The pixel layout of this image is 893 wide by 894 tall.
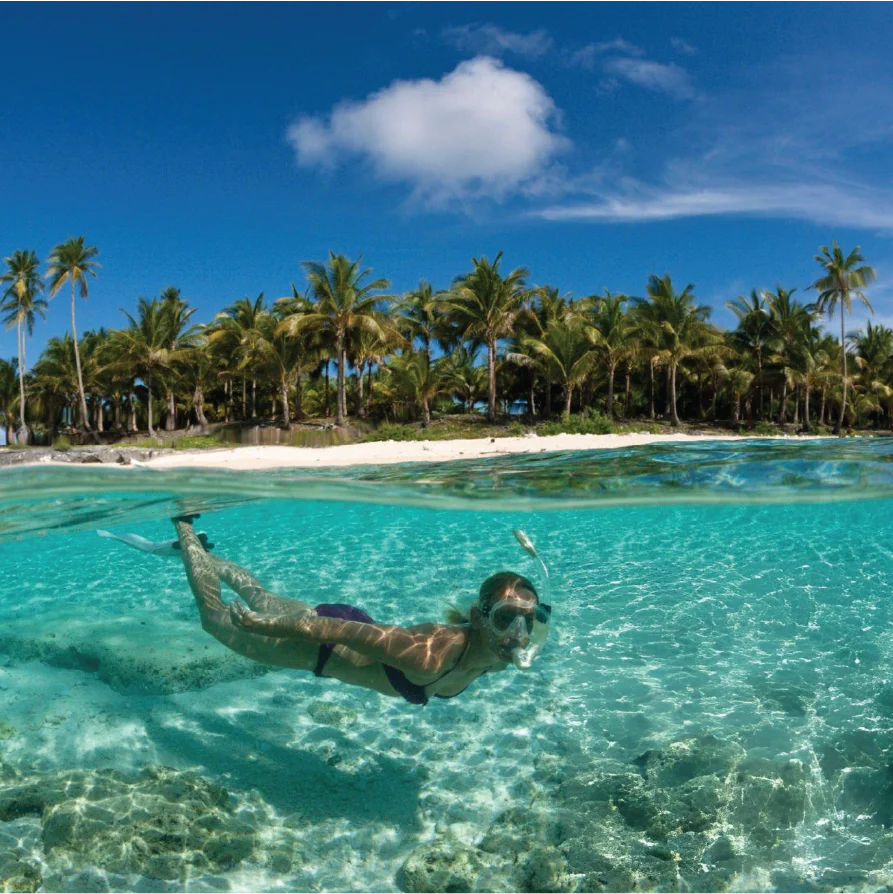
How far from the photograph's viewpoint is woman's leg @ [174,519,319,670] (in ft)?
17.0

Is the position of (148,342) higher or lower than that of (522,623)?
higher

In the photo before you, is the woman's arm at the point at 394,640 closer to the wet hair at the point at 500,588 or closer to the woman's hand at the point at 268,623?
the woman's hand at the point at 268,623

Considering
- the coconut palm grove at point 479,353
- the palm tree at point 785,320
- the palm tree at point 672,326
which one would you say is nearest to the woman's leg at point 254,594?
the coconut palm grove at point 479,353

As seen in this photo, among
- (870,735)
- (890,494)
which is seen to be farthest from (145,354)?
(870,735)

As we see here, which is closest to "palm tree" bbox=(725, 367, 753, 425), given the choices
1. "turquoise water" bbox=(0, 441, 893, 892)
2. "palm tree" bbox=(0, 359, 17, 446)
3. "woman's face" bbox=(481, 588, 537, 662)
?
"turquoise water" bbox=(0, 441, 893, 892)

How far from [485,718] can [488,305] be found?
36.2 metres

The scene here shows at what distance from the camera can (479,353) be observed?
55.4 meters

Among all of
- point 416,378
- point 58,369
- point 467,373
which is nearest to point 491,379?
point 416,378

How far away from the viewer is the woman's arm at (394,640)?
4461mm

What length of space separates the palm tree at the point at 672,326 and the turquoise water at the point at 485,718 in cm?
A: 3219

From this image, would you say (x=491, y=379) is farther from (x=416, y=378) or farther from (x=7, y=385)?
(x=7, y=385)

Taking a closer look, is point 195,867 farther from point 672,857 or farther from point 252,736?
point 672,857

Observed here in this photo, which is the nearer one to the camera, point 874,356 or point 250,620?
point 250,620

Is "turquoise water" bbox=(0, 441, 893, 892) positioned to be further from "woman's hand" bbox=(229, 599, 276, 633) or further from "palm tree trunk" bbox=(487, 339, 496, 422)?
"palm tree trunk" bbox=(487, 339, 496, 422)
